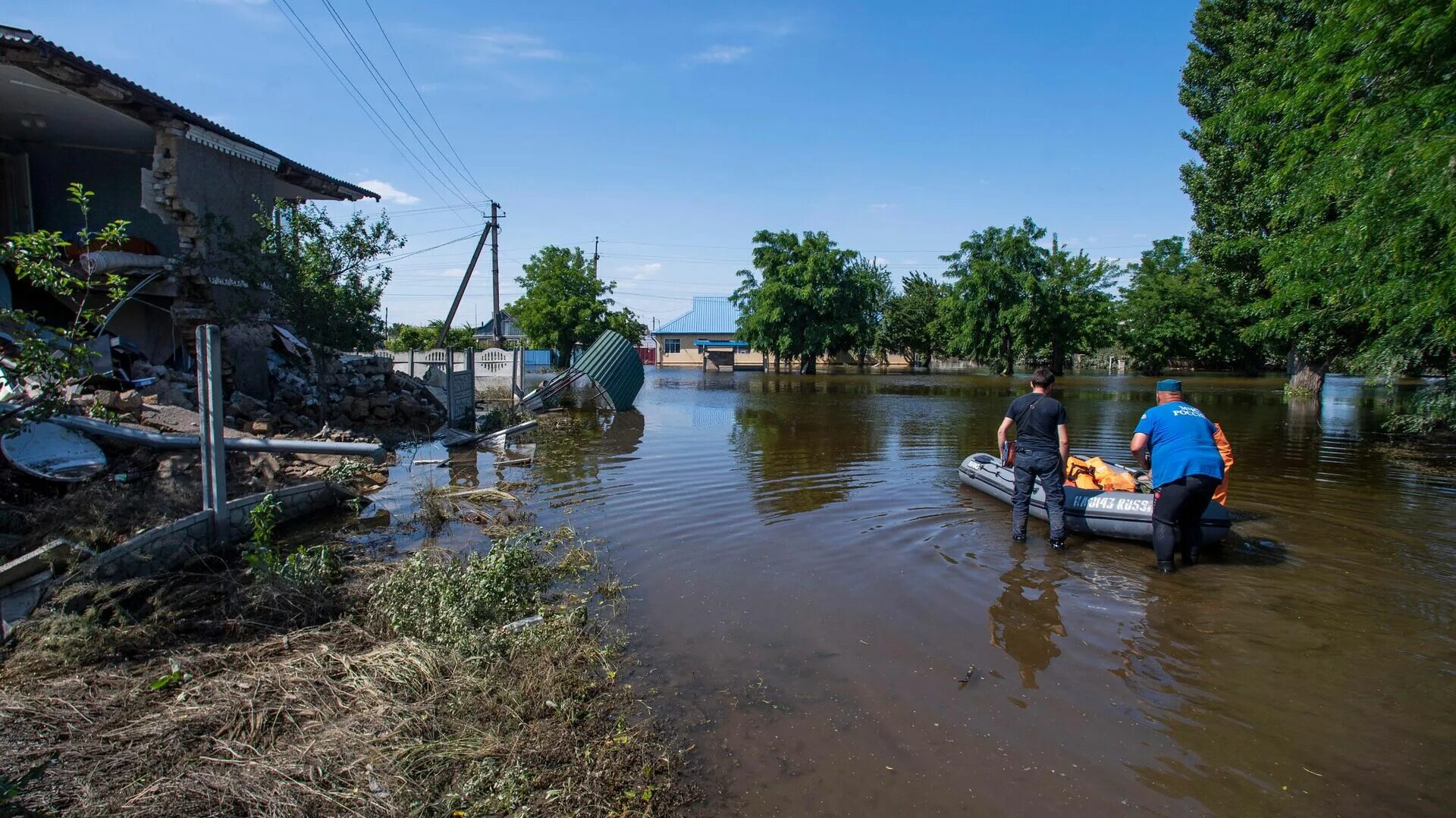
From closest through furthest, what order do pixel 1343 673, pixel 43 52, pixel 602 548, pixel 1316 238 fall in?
pixel 1343 673, pixel 602 548, pixel 43 52, pixel 1316 238

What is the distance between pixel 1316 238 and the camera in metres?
10.5

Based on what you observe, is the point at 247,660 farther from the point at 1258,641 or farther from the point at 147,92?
the point at 147,92

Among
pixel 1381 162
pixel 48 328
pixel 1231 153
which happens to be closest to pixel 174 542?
pixel 48 328

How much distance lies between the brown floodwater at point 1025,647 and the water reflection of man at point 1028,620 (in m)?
0.02

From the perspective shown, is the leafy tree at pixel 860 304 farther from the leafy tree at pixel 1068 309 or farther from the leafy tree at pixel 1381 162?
the leafy tree at pixel 1381 162

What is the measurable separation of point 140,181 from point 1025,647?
16863 mm

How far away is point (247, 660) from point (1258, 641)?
21.2 feet

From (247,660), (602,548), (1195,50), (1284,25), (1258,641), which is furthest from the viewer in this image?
(1195,50)

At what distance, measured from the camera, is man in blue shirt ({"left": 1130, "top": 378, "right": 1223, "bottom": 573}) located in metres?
6.08

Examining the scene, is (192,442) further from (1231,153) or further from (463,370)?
(1231,153)

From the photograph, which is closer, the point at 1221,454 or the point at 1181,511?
the point at 1181,511

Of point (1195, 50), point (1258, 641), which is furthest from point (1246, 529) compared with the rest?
point (1195, 50)

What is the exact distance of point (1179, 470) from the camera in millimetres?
6121

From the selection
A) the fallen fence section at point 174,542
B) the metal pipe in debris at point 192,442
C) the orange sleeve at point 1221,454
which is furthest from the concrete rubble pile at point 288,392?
the orange sleeve at point 1221,454
